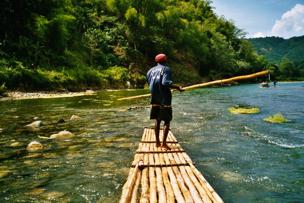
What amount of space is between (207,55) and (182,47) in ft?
26.8

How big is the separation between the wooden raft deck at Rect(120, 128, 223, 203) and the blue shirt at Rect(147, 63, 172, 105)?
1.42 meters

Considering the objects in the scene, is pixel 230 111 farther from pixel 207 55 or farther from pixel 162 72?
pixel 207 55

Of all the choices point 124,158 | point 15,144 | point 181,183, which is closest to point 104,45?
point 15,144

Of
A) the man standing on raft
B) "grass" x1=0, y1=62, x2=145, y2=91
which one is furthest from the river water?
"grass" x1=0, y1=62, x2=145, y2=91

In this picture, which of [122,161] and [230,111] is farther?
[230,111]

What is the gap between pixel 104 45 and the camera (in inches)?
2475

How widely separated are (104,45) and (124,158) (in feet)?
178

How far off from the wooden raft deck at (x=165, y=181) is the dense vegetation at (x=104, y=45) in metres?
27.9

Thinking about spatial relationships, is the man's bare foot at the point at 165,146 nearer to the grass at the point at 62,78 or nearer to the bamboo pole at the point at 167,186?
the bamboo pole at the point at 167,186

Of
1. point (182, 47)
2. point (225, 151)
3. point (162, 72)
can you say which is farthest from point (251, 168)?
point (182, 47)

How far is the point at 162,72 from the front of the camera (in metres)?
9.66

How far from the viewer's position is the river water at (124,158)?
309 inches

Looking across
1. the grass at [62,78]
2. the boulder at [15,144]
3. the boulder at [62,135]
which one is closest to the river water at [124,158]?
the boulder at [15,144]

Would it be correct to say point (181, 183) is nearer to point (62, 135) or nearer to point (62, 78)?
point (62, 135)
